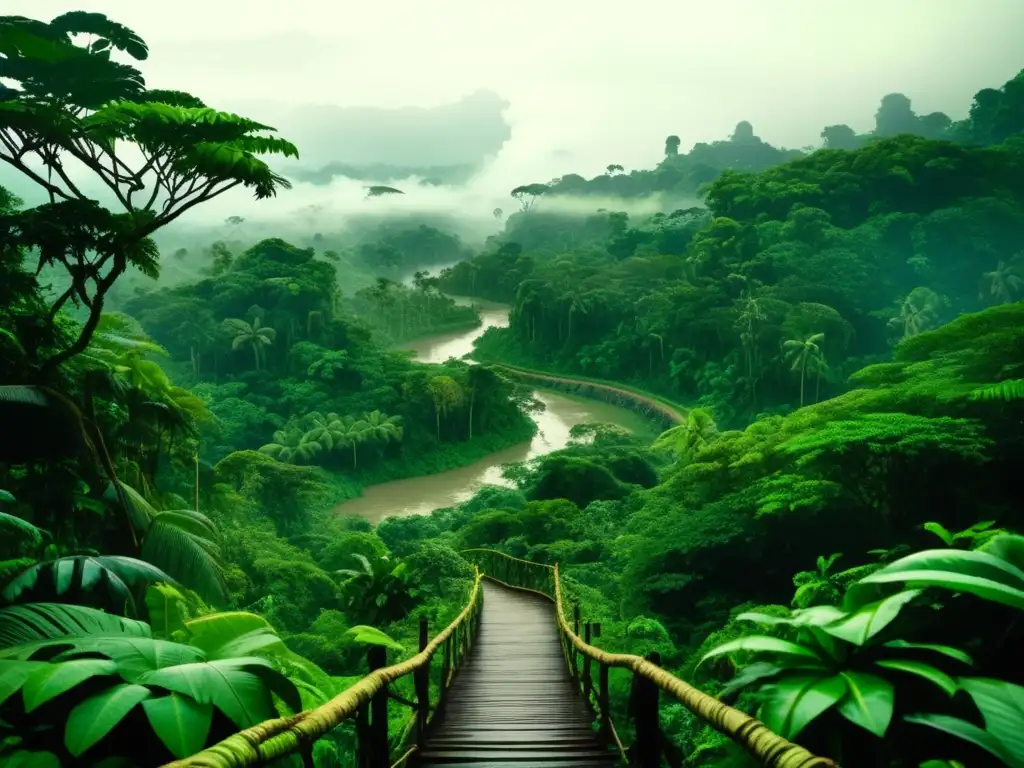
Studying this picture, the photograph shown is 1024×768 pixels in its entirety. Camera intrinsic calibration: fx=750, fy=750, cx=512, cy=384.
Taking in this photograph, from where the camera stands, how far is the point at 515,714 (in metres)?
4.37

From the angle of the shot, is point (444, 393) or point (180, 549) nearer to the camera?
point (180, 549)

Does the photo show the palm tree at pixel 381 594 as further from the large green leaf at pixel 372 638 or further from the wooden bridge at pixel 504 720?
the large green leaf at pixel 372 638

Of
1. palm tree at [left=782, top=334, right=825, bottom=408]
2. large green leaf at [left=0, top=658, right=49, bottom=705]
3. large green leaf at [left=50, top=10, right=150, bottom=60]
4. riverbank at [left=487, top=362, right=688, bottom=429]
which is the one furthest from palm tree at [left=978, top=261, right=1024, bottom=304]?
large green leaf at [left=0, top=658, right=49, bottom=705]

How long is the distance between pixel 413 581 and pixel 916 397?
8.05 meters

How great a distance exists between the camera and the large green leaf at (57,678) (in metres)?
1.75

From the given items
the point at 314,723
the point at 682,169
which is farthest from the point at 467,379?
the point at 682,169

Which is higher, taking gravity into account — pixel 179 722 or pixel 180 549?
pixel 179 722

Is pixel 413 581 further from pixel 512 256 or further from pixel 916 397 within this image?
pixel 512 256

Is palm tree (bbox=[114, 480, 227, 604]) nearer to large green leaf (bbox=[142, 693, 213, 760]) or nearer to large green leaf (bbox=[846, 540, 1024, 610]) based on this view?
large green leaf (bbox=[142, 693, 213, 760])

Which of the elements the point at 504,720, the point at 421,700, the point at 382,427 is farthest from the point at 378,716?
the point at 382,427

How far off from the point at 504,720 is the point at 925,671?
3.22 meters

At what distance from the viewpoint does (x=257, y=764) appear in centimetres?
141

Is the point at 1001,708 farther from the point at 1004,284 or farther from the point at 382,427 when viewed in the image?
the point at 1004,284

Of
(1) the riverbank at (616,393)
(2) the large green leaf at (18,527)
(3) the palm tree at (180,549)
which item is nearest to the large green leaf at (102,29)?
(3) the palm tree at (180,549)
